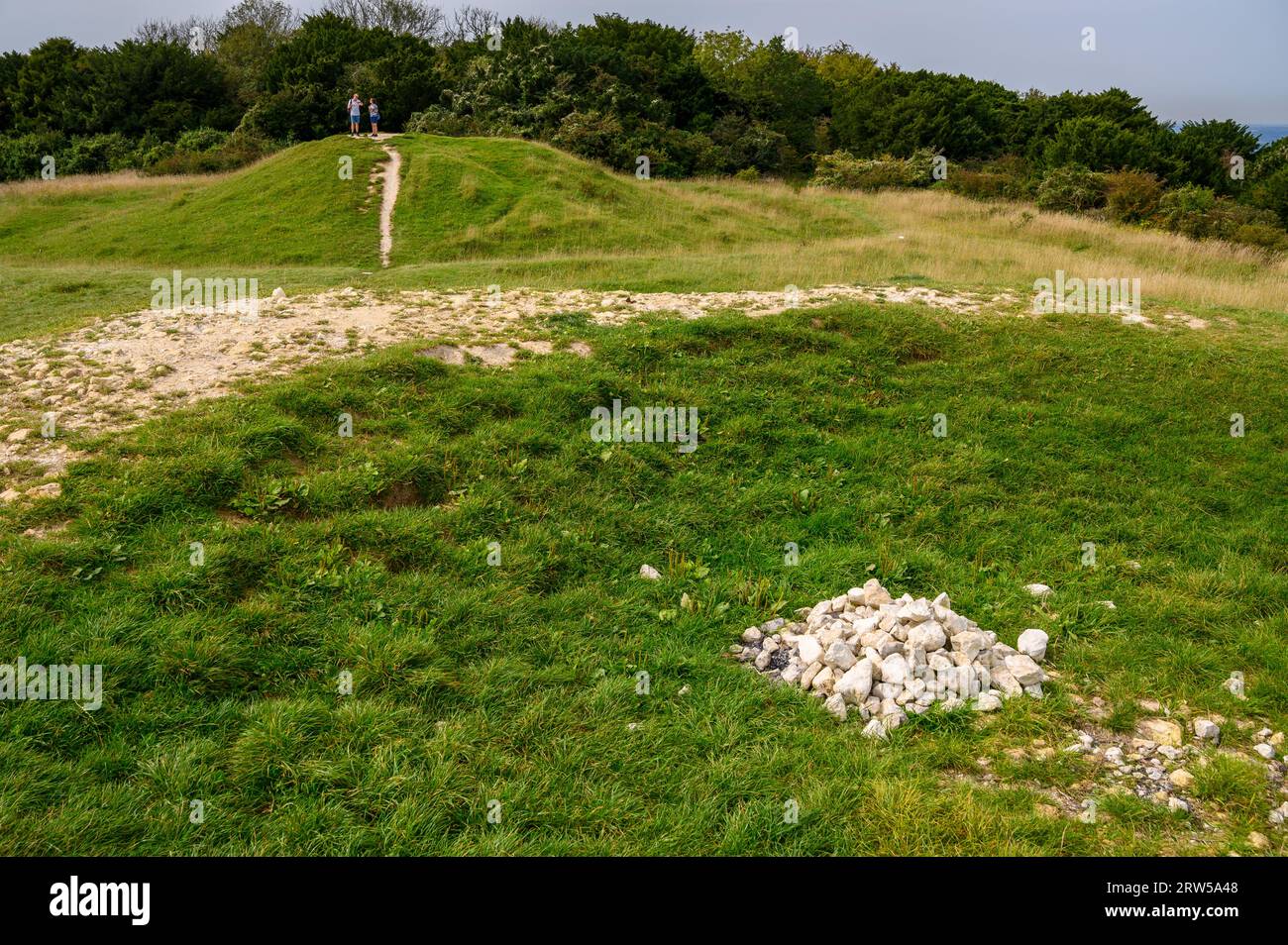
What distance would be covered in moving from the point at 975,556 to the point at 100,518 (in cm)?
706

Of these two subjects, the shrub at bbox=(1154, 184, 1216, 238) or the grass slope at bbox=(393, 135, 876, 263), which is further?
the shrub at bbox=(1154, 184, 1216, 238)

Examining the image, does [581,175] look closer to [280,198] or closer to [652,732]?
[280,198]

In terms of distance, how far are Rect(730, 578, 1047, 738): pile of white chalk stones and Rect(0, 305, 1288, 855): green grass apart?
17cm

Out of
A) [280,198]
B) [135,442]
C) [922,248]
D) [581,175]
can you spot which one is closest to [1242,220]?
[922,248]

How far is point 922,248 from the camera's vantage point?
20.6 m

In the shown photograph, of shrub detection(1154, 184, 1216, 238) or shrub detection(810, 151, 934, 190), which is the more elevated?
shrub detection(810, 151, 934, 190)

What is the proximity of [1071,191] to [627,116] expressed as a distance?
763 inches

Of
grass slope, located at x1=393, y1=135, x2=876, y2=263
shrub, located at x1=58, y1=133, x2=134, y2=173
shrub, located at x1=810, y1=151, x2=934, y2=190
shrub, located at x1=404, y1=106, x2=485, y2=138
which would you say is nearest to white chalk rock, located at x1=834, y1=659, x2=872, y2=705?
grass slope, located at x1=393, y1=135, x2=876, y2=263

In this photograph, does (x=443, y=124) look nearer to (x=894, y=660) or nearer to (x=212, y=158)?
(x=212, y=158)

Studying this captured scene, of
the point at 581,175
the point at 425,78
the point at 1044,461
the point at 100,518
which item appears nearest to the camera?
the point at 100,518

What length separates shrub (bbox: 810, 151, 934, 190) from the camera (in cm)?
3434

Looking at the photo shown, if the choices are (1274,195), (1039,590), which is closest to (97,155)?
(1039,590)

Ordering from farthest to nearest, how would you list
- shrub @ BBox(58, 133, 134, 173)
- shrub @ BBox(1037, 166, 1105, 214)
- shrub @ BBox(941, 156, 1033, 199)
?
shrub @ BBox(58, 133, 134, 173)
shrub @ BBox(941, 156, 1033, 199)
shrub @ BBox(1037, 166, 1105, 214)

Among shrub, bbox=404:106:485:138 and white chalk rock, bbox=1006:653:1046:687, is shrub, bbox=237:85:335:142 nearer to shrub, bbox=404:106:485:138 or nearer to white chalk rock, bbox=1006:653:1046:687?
shrub, bbox=404:106:485:138
